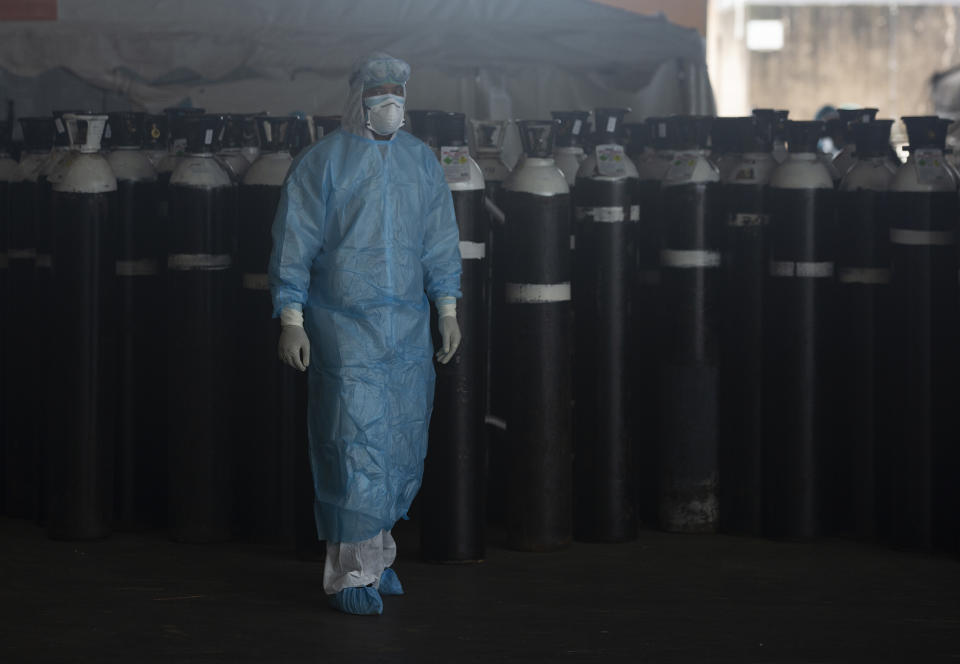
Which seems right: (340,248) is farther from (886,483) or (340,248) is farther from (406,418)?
(886,483)

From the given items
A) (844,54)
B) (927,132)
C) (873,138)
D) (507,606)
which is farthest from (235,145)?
(844,54)

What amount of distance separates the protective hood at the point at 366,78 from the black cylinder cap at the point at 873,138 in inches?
69.3

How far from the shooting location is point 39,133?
5.88 meters

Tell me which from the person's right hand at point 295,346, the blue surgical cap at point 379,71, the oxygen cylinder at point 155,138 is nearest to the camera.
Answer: the person's right hand at point 295,346

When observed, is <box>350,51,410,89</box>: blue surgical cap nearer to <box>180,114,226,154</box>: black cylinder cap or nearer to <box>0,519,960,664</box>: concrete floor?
<box>180,114,226,154</box>: black cylinder cap

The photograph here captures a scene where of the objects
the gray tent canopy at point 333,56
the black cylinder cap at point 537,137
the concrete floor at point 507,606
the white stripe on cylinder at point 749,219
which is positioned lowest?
the concrete floor at point 507,606

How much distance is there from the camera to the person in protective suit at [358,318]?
448 centimetres

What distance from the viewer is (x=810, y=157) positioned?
5383mm

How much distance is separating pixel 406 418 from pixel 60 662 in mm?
1192

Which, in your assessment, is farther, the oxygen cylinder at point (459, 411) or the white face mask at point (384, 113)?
the oxygen cylinder at point (459, 411)

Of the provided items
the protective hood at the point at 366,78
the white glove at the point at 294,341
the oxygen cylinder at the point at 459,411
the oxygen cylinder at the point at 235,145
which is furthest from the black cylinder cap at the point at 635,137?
the white glove at the point at 294,341

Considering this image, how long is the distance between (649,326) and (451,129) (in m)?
1.15

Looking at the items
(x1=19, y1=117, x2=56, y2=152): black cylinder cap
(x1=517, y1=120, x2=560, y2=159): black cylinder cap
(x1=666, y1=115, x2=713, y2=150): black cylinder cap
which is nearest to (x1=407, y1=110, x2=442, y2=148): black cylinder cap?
(x1=517, y1=120, x2=560, y2=159): black cylinder cap

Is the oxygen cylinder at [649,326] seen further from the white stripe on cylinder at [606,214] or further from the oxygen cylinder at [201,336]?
the oxygen cylinder at [201,336]
